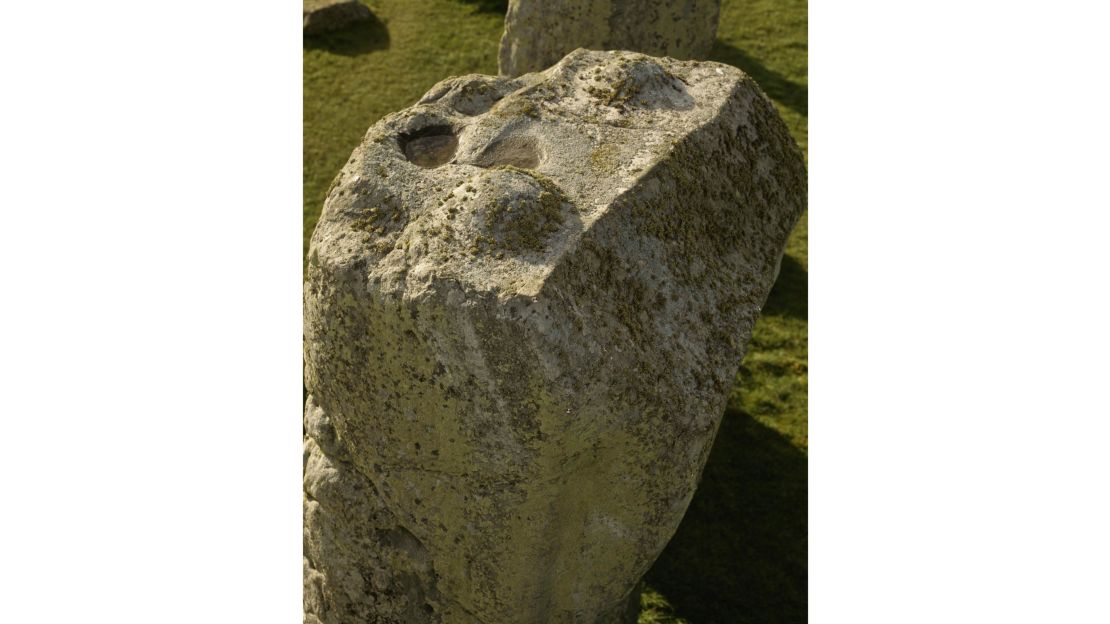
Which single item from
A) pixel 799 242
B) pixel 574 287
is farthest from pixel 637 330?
pixel 799 242

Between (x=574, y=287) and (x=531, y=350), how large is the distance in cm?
17

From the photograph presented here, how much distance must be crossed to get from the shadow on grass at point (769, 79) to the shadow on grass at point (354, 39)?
5.72 feet

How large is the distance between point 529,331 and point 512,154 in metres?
0.57

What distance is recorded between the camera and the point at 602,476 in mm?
2348

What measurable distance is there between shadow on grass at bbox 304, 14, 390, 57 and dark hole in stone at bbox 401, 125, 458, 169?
11.1 feet

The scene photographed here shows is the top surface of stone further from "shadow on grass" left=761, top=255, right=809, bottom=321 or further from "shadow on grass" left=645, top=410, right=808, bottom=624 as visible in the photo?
"shadow on grass" left=761, top=255, right=809, bottom=321

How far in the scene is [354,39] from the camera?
592 centimetres

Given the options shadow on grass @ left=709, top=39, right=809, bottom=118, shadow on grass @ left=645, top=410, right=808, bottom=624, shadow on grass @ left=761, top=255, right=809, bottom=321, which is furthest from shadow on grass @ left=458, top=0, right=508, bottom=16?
shadow on grass @ left=645, top=410, right=808, bottom=624

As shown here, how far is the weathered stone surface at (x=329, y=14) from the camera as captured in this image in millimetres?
5898

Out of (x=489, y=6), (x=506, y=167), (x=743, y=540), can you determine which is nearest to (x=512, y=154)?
(x=506, y=167)

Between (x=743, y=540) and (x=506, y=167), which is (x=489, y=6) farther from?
(x=506, y=167)

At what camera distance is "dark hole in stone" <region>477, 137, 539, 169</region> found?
2.49m

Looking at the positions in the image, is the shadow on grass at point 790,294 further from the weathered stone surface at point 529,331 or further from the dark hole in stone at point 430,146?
the dark hole in stone at point 430,146

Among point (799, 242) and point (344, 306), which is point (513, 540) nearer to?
point (344, 306)
